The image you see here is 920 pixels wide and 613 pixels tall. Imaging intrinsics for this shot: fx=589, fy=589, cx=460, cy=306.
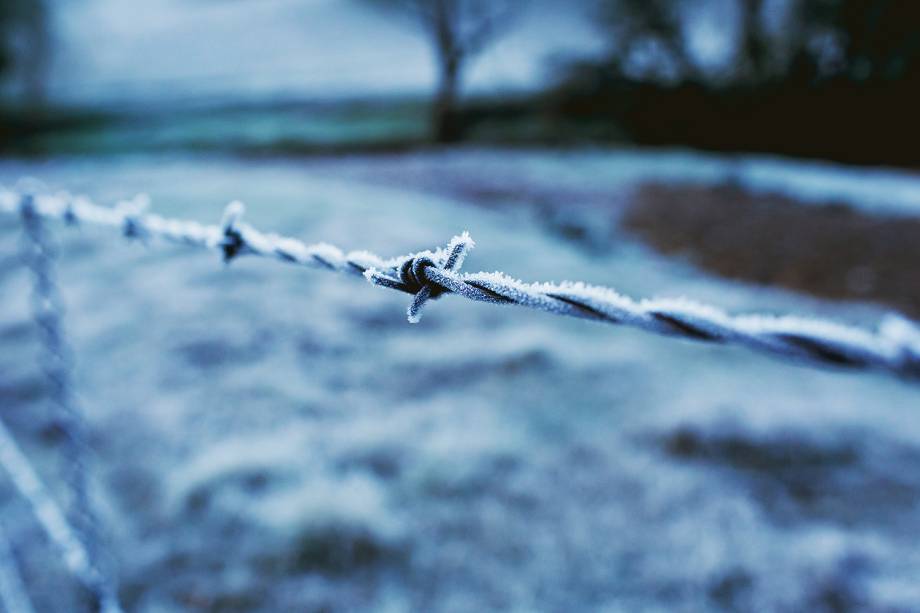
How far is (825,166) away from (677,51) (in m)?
4.45

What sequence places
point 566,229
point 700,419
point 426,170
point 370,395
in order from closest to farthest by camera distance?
1. point 700,419
2. point 370,395
3. point 566,229
4. point 426,170

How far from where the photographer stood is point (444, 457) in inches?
105

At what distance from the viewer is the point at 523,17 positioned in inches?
607

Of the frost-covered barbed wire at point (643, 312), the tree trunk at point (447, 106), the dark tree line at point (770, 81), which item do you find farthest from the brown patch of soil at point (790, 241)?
the tree trunk at point (447, 106)

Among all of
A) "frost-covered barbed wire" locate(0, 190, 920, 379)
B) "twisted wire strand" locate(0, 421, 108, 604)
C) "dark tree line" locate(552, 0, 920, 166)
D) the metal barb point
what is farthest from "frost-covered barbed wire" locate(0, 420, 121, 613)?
"dark tree line" locate(552, 0, 920, 166)

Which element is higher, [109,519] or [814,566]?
[814,566]

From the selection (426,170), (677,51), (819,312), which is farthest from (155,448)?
(677,51)

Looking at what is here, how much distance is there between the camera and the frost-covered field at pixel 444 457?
2.02 m

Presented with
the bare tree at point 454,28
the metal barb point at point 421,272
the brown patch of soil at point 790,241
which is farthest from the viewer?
the bare tree at point 454,28

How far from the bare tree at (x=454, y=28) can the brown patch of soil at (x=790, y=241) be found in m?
7.86

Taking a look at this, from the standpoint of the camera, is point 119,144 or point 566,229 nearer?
point 566,229

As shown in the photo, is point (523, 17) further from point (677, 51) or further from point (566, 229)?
point (566, 229)

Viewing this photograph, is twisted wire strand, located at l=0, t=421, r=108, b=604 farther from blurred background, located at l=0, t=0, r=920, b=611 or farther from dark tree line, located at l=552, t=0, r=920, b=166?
dark tree line, located at l=552, t=0, r=920, b=166

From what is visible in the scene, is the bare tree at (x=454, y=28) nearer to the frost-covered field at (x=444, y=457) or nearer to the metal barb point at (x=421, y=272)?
the frost-covered field at (x=444, y=457)
